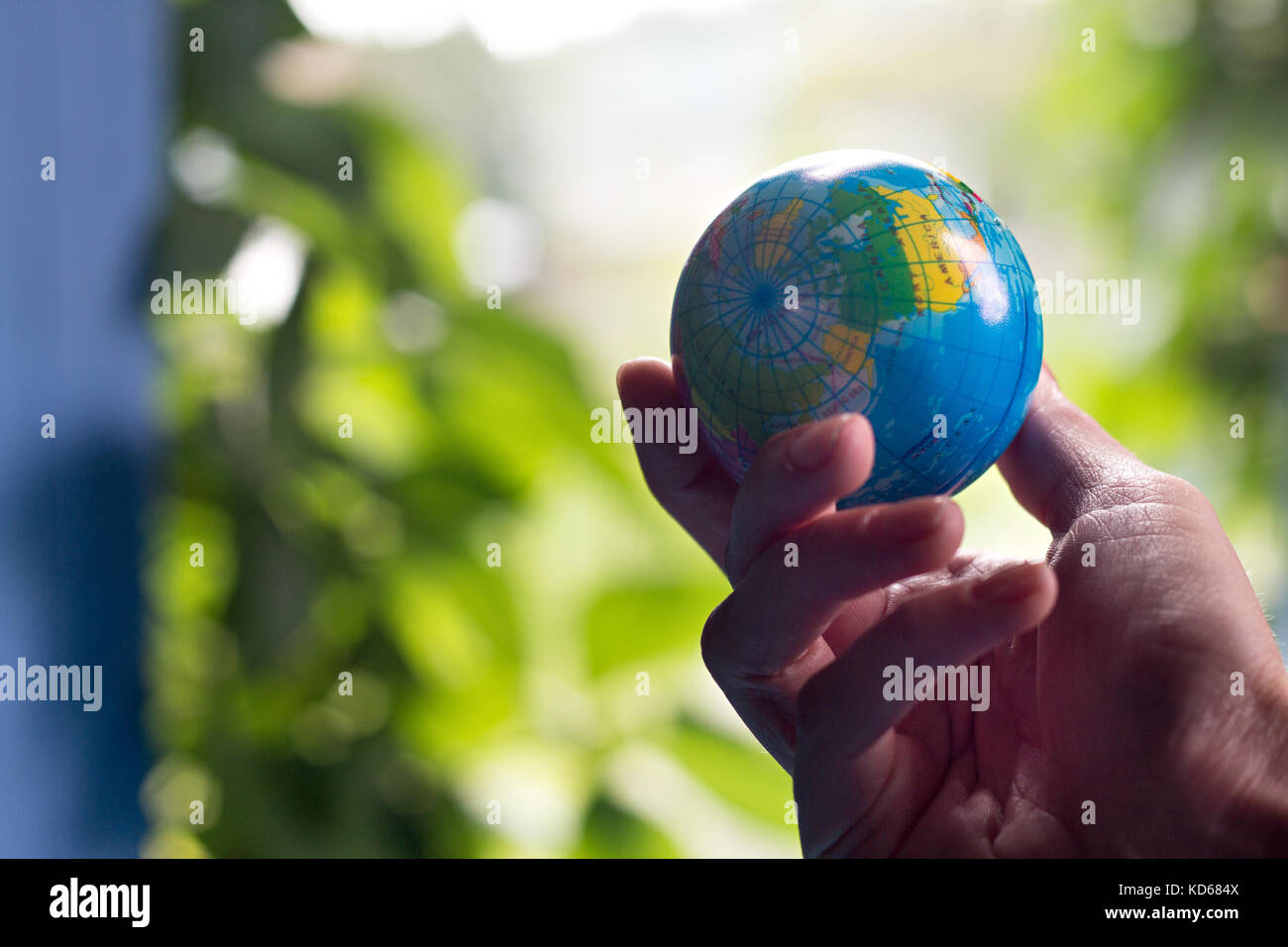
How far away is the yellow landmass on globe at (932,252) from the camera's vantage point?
543 millimetres

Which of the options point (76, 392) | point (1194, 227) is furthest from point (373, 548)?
point (1194, 227)

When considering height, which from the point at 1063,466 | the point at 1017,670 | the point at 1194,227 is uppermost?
the point at 1194,227

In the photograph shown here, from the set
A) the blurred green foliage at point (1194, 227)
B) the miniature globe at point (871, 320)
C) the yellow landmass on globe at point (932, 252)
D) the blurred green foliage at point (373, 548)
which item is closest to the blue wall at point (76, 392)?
the blurred green foliage at point (373, 548)

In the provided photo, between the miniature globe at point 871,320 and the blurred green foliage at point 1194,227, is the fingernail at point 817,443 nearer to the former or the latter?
the miniature globe at point 871,320

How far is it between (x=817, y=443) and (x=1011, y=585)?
107mm

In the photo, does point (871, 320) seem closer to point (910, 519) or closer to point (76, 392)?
point (910, 519)

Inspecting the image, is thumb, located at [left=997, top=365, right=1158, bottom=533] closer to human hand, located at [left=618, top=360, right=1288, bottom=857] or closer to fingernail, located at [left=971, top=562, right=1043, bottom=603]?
human hand, located at [left=618, top=360, right=1288, bottom=857]

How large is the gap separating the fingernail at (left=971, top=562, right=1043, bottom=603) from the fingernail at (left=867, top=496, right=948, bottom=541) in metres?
0.04

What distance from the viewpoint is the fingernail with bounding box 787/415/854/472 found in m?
0.47

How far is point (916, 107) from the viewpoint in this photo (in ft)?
6.06

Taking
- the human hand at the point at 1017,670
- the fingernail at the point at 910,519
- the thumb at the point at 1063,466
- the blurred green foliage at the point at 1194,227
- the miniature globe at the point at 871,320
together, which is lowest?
the human hand at the point at 1017,670

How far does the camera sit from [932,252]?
1.80 ft

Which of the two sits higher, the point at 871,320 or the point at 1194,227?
the point at 1194,227

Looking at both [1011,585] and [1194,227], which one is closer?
[1011,585]
